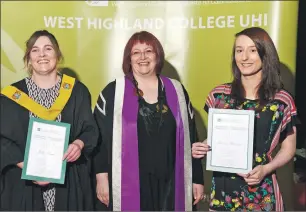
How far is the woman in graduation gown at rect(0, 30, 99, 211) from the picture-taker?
235 cm

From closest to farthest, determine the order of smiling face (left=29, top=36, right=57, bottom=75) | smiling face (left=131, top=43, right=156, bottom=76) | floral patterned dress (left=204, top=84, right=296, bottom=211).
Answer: floral patterned dress (left=204, top=84, right=296, bottom=211), smiling face (left=29, top=36, right=57, bottom=75), smiling face (left=131, top=43, right=156, bottom=76)

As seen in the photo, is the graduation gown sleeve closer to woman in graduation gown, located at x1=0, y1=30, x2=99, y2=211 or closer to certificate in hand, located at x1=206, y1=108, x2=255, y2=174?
woman in graduation gown, located at x1=0, y1=30, x2=99, y2=211

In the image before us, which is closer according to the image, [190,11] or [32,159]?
[32,159]

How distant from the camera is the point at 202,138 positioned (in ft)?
10.4

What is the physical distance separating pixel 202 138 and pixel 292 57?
91 centimetres

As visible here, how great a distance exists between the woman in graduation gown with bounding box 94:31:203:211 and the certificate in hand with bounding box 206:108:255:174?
24cm

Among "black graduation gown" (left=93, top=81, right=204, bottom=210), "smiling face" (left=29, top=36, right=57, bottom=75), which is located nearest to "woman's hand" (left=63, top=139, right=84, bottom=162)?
"black graduation gown" (left=93, top=81, right=204, bottom=210)

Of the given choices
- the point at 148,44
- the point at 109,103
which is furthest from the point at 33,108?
the point at 148,44

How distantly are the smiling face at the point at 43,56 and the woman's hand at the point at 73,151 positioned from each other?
18.3 inches

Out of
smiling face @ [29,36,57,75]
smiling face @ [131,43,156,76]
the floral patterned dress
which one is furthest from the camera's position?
smiling face @ [131,43,156,76]

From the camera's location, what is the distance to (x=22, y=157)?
2.36 meters

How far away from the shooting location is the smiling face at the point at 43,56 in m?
2.39

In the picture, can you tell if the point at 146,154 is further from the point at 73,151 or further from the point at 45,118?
the point at 45,118

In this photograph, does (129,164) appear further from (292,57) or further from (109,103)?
(292,57)
